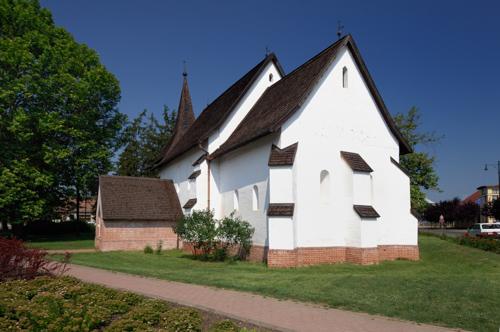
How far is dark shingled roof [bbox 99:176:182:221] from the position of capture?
27.5 m

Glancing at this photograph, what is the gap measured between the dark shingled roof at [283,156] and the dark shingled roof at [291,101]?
91 centimetres

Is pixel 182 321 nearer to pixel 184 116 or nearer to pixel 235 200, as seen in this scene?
pixel 235 200

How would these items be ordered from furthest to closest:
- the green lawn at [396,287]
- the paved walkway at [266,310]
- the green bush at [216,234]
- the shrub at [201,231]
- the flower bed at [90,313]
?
1. the shrub at [201,231]
2. the green bush at [216,234]
3. the green lawn at [396,287]
4. the paved walkway at [266,310]
5. the flower bed at [90,313]

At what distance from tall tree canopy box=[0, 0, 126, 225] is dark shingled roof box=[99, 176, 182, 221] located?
18.2 feet

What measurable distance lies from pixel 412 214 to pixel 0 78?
2763cm

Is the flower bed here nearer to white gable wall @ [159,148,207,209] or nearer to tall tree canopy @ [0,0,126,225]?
white gable wall @ [159,148,207,209]

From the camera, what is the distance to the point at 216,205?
2533cm

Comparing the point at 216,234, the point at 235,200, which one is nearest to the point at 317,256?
the point at 216,234

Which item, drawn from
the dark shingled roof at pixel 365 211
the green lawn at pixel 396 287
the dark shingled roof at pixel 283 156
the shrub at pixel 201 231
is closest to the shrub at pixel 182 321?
the green lawn at pixel 396 287

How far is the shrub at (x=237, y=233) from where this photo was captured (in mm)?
20078

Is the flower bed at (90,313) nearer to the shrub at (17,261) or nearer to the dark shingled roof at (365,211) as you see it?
the shrub at (17,261)

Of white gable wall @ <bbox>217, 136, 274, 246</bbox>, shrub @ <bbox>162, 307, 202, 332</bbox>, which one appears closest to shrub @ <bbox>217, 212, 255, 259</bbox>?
white gable wall @ <bbox>217, 136, 274, 246</bbox>

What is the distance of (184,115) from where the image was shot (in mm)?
40438

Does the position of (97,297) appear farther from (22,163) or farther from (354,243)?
(22,163)
